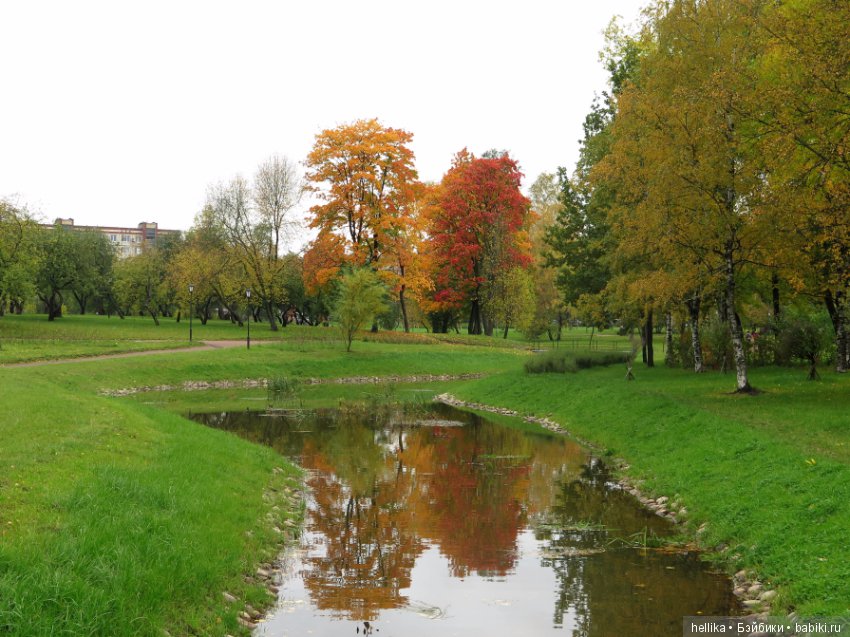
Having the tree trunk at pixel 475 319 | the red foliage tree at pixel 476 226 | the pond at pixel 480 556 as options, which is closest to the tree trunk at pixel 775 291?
the pond at pixel 480 556

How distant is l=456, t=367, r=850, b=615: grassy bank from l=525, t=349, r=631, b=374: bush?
21.1ft

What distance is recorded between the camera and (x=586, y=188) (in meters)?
36.4

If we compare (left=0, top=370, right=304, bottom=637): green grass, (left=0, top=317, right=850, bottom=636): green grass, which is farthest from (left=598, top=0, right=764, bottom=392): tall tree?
(left=0, top=370, right=304, bottom=637): green grass

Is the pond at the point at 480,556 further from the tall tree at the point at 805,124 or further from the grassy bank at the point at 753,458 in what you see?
the tall tree at the point at 805,124

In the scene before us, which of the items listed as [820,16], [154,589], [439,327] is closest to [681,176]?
[820,16]

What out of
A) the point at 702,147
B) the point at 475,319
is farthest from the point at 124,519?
the point at 475,319

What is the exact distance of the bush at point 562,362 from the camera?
113ft

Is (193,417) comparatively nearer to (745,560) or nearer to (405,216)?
(745,560)

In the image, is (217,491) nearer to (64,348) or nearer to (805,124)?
(805,124)

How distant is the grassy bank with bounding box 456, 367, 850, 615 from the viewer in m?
9.23

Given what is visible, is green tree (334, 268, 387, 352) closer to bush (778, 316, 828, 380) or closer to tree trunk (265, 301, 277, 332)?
tree trunk (265, 301, 277, 332)

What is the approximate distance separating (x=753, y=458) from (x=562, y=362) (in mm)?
21183

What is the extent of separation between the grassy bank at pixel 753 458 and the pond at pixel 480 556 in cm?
85

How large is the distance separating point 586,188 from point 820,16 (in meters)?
18.7
